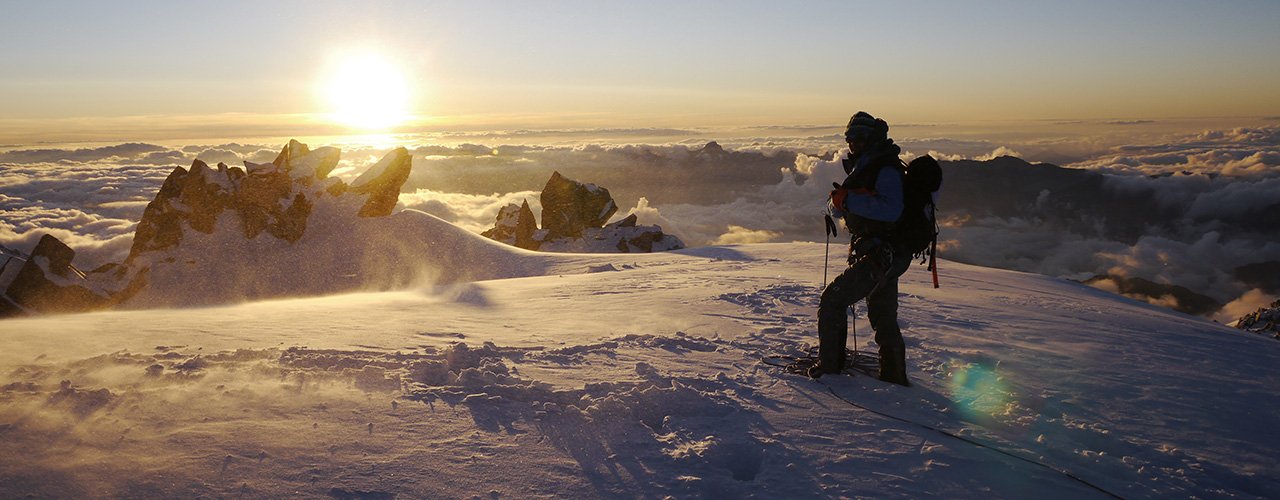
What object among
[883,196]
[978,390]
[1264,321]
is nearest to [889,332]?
[978,390]

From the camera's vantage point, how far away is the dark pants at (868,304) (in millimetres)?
6199

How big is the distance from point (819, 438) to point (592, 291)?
9041 millimetres

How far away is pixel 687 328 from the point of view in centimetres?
890

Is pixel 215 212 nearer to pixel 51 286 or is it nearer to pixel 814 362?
pixel 51 286

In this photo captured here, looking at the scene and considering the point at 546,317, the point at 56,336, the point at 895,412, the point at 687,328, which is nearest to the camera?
the point at 895,412

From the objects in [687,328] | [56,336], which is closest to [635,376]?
[687,328]

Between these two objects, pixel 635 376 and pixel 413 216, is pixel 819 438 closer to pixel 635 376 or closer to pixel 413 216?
pixel 635 376

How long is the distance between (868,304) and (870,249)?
1.97ft

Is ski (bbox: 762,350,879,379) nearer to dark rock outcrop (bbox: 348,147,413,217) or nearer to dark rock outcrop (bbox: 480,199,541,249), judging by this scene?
dark rock outcrop (bbox: 348,147,413,217)

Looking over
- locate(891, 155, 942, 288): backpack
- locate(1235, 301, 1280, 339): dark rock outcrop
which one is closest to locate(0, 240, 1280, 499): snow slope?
locate(891, 155, 942, 288): backpack

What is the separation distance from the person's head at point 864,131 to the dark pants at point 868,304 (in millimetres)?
1108

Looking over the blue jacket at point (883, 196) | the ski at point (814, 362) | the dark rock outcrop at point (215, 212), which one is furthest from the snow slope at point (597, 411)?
the dark rock outcrop at point (215, 212)

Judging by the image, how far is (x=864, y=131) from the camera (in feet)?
19.9

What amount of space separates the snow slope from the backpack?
145cm
